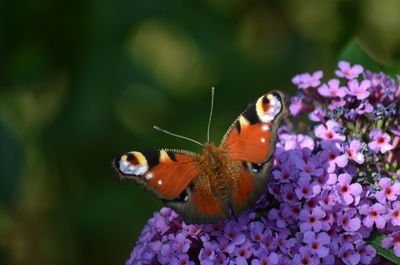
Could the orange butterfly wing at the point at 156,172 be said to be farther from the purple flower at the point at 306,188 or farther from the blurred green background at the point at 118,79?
the blurred green background at the point at 118,79

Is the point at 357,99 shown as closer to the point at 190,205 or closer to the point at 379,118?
the point at 379,118

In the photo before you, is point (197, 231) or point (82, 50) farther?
point (82, 50)

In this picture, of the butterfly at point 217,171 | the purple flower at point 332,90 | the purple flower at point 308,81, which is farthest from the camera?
the purple flower at point 308,81

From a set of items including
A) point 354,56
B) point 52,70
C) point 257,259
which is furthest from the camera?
point 52,70

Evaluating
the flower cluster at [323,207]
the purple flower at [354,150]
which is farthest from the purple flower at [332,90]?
the purple flower at [354,150]

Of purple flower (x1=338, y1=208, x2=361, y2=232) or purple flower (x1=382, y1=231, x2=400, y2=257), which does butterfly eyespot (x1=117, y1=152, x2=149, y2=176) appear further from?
purple flower (x1=382, y1=231, x2=400, y2=257)

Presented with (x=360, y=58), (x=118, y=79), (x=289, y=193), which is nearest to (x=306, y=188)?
(x=289, y=193)

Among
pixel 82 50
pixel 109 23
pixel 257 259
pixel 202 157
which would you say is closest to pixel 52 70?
pixel 82 50

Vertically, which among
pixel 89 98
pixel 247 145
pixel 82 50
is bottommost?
pixel 89 98
